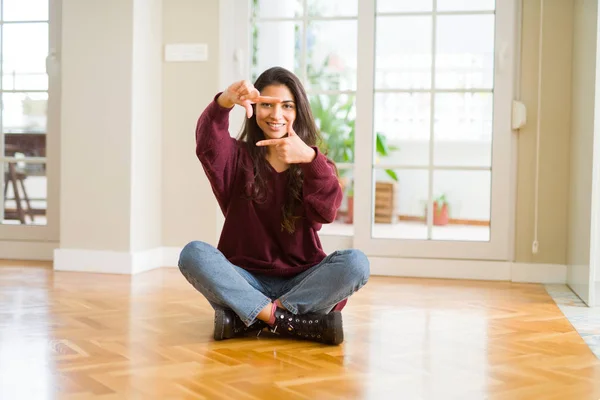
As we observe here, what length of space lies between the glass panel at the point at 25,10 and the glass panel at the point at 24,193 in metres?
0.85

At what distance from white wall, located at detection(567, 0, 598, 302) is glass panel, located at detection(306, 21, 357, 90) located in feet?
14.9

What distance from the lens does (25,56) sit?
4684 millimetres

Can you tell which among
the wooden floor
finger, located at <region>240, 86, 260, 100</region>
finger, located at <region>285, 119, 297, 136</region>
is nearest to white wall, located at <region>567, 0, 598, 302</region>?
the wooden floor

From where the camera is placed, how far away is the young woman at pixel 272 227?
2.40m

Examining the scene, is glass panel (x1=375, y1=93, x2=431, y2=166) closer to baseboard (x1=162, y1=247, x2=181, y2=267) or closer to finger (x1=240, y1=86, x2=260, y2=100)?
baseboard (x1=162, y1=247, x2=181, y2=267)

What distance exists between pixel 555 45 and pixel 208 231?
2.11 m

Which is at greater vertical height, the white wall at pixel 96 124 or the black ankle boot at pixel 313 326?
the white wall at pixel 96 124

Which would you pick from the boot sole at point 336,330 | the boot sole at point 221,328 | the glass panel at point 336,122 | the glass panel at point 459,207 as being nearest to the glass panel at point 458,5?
the boot sole at point 336,330

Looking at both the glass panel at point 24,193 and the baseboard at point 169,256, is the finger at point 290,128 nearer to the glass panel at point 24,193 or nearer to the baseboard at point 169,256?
the baseboard at point 169,256

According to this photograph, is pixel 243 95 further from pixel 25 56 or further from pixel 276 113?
pixel 25 56

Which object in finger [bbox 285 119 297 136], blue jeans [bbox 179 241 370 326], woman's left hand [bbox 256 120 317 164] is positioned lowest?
blue jeans [bbox 179 241 370 326]

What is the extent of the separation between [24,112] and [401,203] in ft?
15.5

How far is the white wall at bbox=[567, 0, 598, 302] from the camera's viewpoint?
11.3 ft

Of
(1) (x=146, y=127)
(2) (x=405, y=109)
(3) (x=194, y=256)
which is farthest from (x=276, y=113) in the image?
(2) (x=405, y=109)
